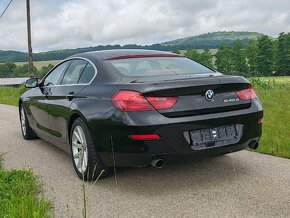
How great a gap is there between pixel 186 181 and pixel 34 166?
211 centimetres

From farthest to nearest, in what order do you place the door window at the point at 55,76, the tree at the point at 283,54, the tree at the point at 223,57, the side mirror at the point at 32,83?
the tree at the point at 223,57
the tree at the point at 283,54
the side mirror at the point at 32,83
the door window at the point at 55,76

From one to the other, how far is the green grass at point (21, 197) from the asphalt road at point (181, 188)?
0.53 feet

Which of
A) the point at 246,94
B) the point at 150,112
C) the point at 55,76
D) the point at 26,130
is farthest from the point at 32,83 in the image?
the point at 246,94

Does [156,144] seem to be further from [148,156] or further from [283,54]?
[283,54]

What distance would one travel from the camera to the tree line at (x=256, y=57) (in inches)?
3393

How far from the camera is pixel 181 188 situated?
411cm

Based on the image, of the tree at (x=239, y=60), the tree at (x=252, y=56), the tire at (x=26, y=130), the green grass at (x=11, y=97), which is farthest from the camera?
the tree at (x=239, y=60)

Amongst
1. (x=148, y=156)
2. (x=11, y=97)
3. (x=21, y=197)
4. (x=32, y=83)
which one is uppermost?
(x=32, y=83)

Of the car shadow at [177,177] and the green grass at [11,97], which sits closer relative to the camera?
the car shadow at [177,177]

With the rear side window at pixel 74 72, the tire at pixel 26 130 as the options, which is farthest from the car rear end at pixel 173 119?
the tire at pixel 26 130

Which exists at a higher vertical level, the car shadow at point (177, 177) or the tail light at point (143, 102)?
the tail light at point (143, 102)

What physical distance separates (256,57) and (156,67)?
294ft

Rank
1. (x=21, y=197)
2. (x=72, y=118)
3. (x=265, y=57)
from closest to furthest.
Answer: (x=21, y=197) < (x=72, y=118) < (x=265, y=57)

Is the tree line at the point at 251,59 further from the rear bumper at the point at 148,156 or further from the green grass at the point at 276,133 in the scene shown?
the rear bumper at the point at 148,156
